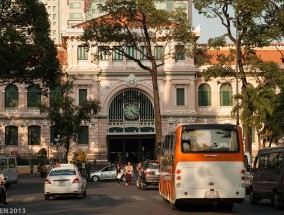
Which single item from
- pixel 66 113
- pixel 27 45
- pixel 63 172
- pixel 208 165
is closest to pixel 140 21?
pixel 27 45

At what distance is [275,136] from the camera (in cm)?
5428

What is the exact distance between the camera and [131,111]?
73.9 metres

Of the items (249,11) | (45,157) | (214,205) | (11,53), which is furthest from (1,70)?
(45,157)

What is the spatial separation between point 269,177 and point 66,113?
40859mm

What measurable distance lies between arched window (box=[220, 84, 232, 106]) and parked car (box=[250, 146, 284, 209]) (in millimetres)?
49826

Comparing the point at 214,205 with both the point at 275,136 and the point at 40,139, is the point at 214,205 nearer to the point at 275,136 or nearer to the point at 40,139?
the point at 275,136

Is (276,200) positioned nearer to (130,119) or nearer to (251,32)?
(251,32)

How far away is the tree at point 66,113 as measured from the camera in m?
63.4

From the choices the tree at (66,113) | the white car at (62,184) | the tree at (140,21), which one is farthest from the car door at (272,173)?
A: the tree at (66,113)

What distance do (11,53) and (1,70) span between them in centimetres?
174

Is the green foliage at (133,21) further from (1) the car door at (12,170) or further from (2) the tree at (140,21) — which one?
(1) the car door at (12,170)

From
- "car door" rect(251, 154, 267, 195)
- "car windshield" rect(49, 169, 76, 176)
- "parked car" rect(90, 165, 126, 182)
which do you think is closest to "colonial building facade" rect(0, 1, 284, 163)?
"parked car" rect(90, 165, 126, 182)

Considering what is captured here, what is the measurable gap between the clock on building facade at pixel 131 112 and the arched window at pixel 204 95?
7528 millimetres

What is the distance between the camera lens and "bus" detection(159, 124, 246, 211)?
21438 millimetres
